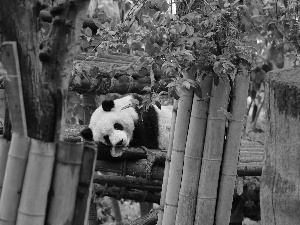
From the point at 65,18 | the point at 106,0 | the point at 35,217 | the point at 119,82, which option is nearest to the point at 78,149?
the point at 35,217

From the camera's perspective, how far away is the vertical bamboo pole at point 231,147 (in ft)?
11.2

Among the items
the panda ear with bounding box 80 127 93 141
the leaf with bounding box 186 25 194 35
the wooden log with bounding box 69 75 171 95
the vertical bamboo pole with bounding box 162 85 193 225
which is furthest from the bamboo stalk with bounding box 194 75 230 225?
the panda ear with bounding box 80 127 93 141

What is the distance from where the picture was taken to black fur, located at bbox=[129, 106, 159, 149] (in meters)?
5.11

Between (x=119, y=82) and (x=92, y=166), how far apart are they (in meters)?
2.79

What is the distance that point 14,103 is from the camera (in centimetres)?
214

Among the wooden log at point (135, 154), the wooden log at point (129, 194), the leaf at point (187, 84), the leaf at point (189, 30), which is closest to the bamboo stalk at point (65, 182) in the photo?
the leaf at point (187, 84)

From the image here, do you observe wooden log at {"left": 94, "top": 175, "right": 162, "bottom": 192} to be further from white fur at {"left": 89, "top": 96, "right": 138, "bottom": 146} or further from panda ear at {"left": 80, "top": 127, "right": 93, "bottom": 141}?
panda ear at {"left": 80, "top": 127, "right": 93, "bottom": 141}

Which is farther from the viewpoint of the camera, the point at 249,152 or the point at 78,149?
the point at 249,152

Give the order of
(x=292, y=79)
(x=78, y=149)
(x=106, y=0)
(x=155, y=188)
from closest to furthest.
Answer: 1. (x=292, y=79)
2. (x=78, y=149)
3. (x=155, y=188)
4. (x=106, y=0)

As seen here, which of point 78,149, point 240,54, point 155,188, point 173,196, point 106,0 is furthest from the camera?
point 106,0

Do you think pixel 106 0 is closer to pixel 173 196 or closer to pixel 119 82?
pixel 119 82

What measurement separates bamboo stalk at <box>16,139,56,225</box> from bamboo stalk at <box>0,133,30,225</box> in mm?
23

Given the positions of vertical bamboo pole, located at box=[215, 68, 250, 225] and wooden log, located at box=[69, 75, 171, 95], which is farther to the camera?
wooden log, located at box=[69, 75, 171, 95]

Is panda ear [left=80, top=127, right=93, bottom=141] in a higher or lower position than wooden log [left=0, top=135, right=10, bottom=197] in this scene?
higher
